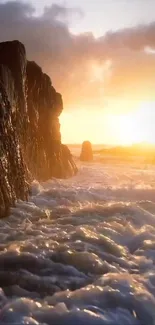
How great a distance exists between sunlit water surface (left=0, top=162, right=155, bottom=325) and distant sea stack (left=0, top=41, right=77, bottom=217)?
2.04m

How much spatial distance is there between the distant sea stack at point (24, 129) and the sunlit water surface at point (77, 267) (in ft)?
6.70

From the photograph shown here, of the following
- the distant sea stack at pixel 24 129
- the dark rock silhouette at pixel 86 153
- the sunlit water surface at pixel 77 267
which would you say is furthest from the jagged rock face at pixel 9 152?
the dark rock silhouette at pixel 86 153

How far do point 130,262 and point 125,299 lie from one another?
1559mm

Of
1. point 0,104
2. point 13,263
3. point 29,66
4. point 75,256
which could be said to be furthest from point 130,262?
point 29,66

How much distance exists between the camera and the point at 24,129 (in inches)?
680

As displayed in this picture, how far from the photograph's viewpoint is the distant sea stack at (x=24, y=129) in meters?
A: 11.7

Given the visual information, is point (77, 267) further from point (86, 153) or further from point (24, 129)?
point (86, 153)

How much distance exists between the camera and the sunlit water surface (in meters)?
4.36

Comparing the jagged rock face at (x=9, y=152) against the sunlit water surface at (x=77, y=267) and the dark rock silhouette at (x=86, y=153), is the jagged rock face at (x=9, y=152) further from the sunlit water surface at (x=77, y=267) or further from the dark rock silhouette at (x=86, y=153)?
the dark rock silhouette at (x=86, y=153)

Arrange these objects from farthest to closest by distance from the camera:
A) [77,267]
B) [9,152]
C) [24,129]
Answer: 1. [24,129]
2. [9,152]
3. [77,267]

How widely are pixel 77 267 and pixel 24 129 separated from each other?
12.3 meters

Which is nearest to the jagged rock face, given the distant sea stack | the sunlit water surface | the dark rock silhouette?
the distant sea stack

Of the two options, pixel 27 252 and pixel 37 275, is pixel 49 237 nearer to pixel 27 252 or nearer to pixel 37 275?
pixel 27 252

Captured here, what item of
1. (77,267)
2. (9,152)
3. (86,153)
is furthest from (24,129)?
(86,153)
